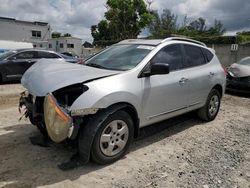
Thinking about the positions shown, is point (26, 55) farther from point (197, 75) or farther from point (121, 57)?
point (197, 75)

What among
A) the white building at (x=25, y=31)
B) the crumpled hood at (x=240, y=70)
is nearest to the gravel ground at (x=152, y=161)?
the crumpled hood at (x=240, y=70)

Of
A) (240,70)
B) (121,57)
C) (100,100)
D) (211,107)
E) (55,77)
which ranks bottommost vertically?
(211,107)

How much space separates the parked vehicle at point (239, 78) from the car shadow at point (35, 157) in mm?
4666

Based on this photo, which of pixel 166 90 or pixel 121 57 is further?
pixel 121 57

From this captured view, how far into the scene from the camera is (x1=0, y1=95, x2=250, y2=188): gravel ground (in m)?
3.46

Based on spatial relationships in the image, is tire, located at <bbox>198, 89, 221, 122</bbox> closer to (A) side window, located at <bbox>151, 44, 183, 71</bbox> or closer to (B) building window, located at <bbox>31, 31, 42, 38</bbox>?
(A) side window, located at <bbox>151, 44, 183, 71</bbox>

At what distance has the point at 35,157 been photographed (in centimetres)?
398

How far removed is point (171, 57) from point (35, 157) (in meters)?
2.76

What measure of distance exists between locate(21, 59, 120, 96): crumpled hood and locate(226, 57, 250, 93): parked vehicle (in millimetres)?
6558

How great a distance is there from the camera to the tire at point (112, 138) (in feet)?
11.9

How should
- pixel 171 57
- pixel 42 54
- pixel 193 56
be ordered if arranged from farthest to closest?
1. pixel 42 54
2. pixel 193 56
3. pixel 171 57

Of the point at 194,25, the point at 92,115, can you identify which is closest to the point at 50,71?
the point at 92,115

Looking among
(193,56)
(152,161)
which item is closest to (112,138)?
(152,161)

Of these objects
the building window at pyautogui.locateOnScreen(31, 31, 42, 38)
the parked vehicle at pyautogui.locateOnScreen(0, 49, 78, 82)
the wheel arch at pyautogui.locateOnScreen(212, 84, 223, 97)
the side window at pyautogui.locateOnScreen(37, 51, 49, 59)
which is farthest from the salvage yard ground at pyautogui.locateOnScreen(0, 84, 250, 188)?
the building window at pyautogui.locateOnScreen(31, 31, 42, 38)
